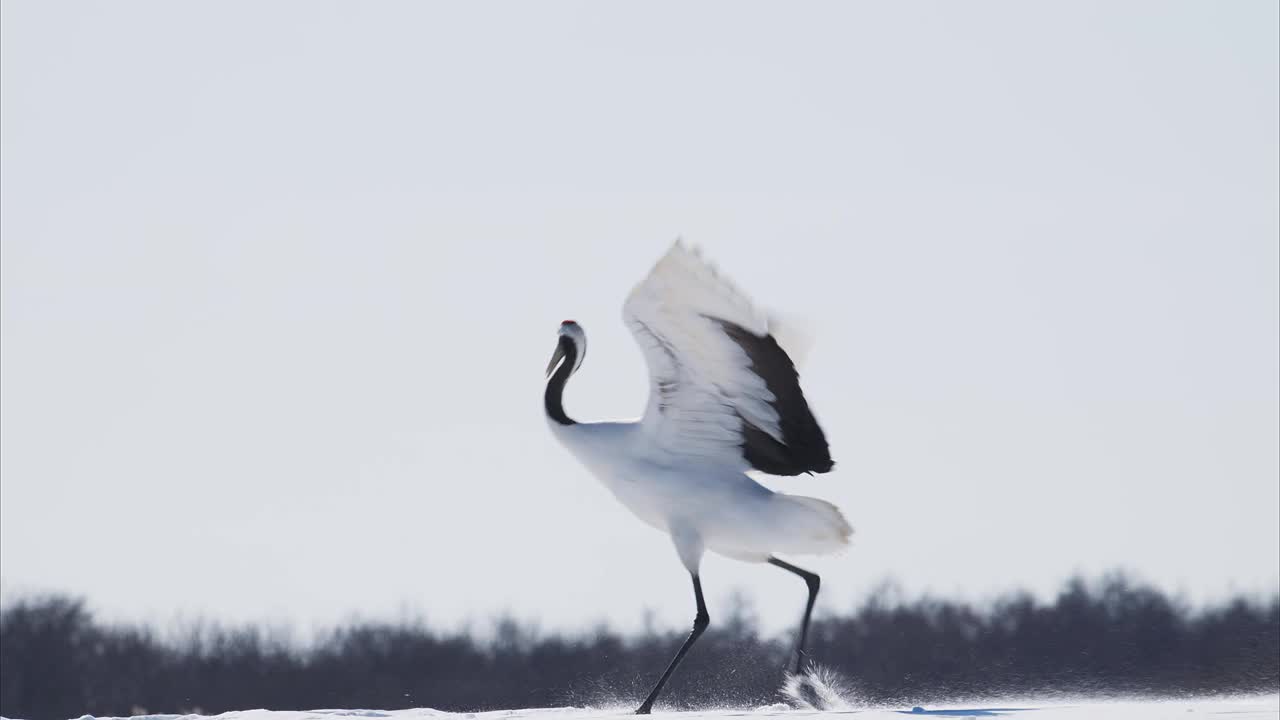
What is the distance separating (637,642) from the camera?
3328cm

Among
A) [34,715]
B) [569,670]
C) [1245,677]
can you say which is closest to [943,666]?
[1245,677]

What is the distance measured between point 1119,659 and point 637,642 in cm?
1208

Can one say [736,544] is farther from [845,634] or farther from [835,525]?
[845,634]

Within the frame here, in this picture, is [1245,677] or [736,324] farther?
[1245,677]

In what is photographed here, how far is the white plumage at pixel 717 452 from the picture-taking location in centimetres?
1461

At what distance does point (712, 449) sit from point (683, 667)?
19167 mm

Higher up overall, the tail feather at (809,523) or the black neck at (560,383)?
the black neck at (560,383)

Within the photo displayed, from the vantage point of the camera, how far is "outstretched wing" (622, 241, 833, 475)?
1379cm

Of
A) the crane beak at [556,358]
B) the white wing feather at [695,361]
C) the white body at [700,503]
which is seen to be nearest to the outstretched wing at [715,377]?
the white wing feather at [695,361]

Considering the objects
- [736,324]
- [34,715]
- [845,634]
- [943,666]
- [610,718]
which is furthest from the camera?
[34,715]

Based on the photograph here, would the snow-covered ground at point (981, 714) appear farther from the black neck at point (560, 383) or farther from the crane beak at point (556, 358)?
the crane beak at point (556, 358)

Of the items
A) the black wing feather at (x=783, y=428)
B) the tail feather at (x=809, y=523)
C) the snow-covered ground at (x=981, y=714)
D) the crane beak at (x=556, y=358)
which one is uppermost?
the crane beak at (x=556, y=358)

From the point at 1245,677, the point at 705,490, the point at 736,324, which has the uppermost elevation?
the point at 736,324

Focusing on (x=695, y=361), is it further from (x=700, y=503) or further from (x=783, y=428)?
(x=700, y=503)
